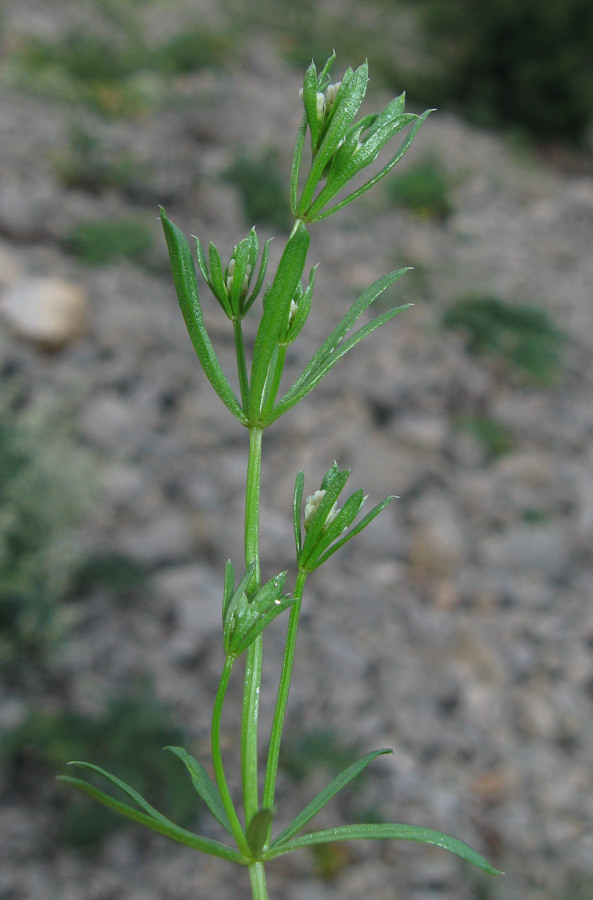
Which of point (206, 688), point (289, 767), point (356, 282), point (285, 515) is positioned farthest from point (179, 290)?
point (356, 282)

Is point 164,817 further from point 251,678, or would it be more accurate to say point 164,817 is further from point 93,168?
point 93,168

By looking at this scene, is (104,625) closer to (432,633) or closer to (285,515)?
(285,515)

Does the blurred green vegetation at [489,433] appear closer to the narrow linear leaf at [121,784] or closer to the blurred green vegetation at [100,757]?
the blurred green vegetation at [100,757]

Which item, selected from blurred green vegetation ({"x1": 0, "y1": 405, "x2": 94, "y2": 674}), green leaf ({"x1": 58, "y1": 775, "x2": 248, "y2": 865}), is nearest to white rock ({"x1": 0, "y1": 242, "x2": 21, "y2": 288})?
blurred green vegetation ({"x1": 0, "y1": 405, "x2": 94, "y2": 674})

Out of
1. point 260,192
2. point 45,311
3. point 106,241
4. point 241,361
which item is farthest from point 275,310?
point 260,192

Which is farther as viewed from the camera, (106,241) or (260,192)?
(260,192)

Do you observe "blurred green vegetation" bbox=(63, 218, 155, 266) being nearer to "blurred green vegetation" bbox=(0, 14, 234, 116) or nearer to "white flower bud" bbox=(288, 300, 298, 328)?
"blurred green vegetation" bbox=(0, 14, 234, 116)
